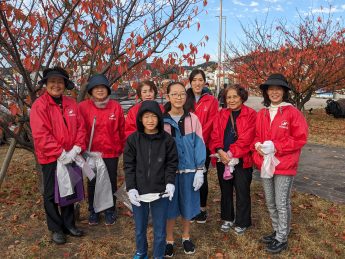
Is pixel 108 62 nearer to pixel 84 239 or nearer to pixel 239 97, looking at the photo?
pixel 239 97

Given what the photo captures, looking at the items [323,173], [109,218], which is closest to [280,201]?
[109,218]

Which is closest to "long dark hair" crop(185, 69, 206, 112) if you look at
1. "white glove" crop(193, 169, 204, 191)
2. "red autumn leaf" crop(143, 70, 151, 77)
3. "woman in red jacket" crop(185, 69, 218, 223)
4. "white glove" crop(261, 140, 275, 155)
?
"woman in red jacket" crop(185, 69, 218, 223)

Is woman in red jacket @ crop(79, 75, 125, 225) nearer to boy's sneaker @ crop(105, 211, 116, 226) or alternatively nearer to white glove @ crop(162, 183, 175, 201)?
boy's sneaker @ crop(105, 211, 116, 226)

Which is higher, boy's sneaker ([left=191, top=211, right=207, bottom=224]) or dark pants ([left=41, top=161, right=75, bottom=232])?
dark pants ([left=41, top=161, right=75, bottom=232])

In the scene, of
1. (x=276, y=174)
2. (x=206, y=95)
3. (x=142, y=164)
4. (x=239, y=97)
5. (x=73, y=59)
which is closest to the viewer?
(x=142, y=164)

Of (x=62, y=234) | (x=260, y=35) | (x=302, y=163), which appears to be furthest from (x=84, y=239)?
(x=260, y=35)

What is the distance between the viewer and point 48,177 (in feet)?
11.5

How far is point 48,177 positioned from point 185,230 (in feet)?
5.20

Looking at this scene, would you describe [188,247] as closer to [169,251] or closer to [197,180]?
[169,251]

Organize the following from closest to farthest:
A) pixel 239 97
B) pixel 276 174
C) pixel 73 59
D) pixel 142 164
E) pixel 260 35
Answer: pixel 142 164 < pixel 276 174 < pixel 239 97 < pixel 73 59 < pixel 260 35

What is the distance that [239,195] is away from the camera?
3.82 meters

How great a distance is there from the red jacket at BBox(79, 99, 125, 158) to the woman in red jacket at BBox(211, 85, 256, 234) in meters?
1.19

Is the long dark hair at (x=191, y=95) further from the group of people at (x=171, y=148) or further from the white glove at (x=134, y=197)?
the white glove at (x=134, y=197)

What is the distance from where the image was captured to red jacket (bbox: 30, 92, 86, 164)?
3314mm
